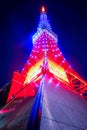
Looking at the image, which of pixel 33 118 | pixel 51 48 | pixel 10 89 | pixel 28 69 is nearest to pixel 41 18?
pixel 51 48

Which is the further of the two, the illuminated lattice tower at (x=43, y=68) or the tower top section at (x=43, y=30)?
the tower top section at (x=43, y=30)

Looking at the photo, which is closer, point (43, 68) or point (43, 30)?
point (43, 68)

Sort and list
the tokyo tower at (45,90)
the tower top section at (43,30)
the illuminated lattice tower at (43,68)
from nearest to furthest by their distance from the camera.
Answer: the tokyo tower at (45,90) < the illuminated lattice tower at (43,68) < the tower top section at (43,30)

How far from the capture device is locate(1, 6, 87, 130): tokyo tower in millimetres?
3990

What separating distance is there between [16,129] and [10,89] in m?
10.2

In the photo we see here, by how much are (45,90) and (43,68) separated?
102 inches

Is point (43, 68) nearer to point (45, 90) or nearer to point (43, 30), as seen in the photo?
point (45, 90)

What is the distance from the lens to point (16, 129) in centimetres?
386

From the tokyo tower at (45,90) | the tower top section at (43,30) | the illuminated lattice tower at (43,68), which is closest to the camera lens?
the tokyo tower at (45,90)

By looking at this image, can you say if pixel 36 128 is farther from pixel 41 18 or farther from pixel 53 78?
pixel 41 18

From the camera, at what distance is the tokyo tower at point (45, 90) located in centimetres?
399

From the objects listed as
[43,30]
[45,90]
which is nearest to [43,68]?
[45,90]

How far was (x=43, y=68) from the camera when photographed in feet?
31.2

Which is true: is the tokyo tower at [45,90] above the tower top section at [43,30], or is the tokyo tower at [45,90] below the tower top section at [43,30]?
below
